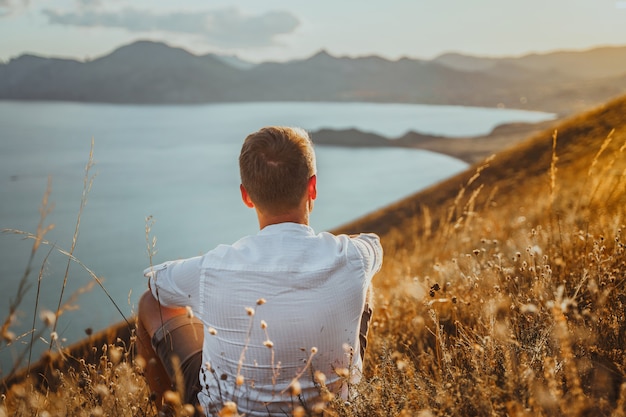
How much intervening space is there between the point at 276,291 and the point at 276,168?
52 centimetres

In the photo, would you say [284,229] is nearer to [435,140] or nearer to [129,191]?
[129,191]

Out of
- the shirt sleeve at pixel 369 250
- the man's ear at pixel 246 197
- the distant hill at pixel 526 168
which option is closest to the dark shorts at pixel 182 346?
the man's ear at pixel 246 197

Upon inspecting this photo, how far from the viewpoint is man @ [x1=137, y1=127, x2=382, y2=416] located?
201 cm

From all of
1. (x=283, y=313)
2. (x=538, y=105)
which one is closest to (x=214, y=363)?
(x=283, y=313)

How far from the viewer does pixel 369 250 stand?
2271 millimetres

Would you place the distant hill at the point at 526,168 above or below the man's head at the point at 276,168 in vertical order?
below

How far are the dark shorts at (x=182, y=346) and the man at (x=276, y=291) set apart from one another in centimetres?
17

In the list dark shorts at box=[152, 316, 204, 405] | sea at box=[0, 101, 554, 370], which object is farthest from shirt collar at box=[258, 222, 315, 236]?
dark shorts at box=[152, 316, 204, 405]

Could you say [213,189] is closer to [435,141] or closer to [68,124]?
[435,141]

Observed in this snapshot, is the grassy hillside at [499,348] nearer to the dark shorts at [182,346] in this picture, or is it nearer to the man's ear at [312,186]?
the dark shorts at [182,346]

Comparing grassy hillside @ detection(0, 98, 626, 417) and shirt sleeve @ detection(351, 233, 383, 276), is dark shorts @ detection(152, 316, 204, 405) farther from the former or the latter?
shirt sleeve @ detection(351, 233, 383, 276)

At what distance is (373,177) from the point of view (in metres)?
95.6

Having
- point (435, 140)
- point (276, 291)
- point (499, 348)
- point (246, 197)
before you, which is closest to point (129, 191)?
point (435, 140)

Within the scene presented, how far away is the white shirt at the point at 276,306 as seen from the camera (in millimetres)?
2004
